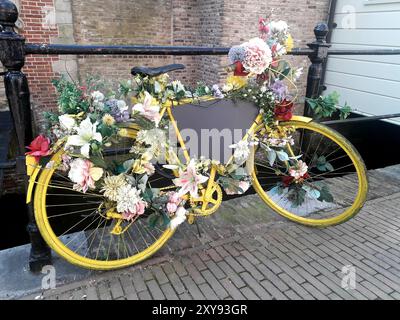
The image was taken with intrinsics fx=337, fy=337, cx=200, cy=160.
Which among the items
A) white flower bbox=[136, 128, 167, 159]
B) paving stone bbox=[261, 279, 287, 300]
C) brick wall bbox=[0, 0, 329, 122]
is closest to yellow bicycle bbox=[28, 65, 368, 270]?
white flower bbox=[136, 128, 167, 159]

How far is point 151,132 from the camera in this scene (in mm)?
2035

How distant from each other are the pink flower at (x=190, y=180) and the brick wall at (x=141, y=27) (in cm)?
479

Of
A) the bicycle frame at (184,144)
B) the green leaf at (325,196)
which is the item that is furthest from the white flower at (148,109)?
the green leaf at (325,196)

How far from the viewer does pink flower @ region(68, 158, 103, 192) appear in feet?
6.17

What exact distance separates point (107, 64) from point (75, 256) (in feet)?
17.5

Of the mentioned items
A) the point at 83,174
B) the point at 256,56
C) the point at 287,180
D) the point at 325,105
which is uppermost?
the point at 256,56

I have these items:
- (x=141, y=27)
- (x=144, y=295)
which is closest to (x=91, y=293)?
(x=144, y=295)

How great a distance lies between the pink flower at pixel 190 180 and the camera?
2133 mm

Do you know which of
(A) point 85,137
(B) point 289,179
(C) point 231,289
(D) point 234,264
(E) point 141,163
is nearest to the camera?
(A) point 85,137

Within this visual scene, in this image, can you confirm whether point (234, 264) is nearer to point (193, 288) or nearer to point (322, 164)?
point (193, 288)

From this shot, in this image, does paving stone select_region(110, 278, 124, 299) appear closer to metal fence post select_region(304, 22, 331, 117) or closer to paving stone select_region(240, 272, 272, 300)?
paving stone select_region(240, 272, 272, 300)

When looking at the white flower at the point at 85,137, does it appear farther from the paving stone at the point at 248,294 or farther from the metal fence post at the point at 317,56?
the metal fence post at the point at 317,56

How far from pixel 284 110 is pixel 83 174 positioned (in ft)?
4.80

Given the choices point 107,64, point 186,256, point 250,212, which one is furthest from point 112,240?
point 107,64
